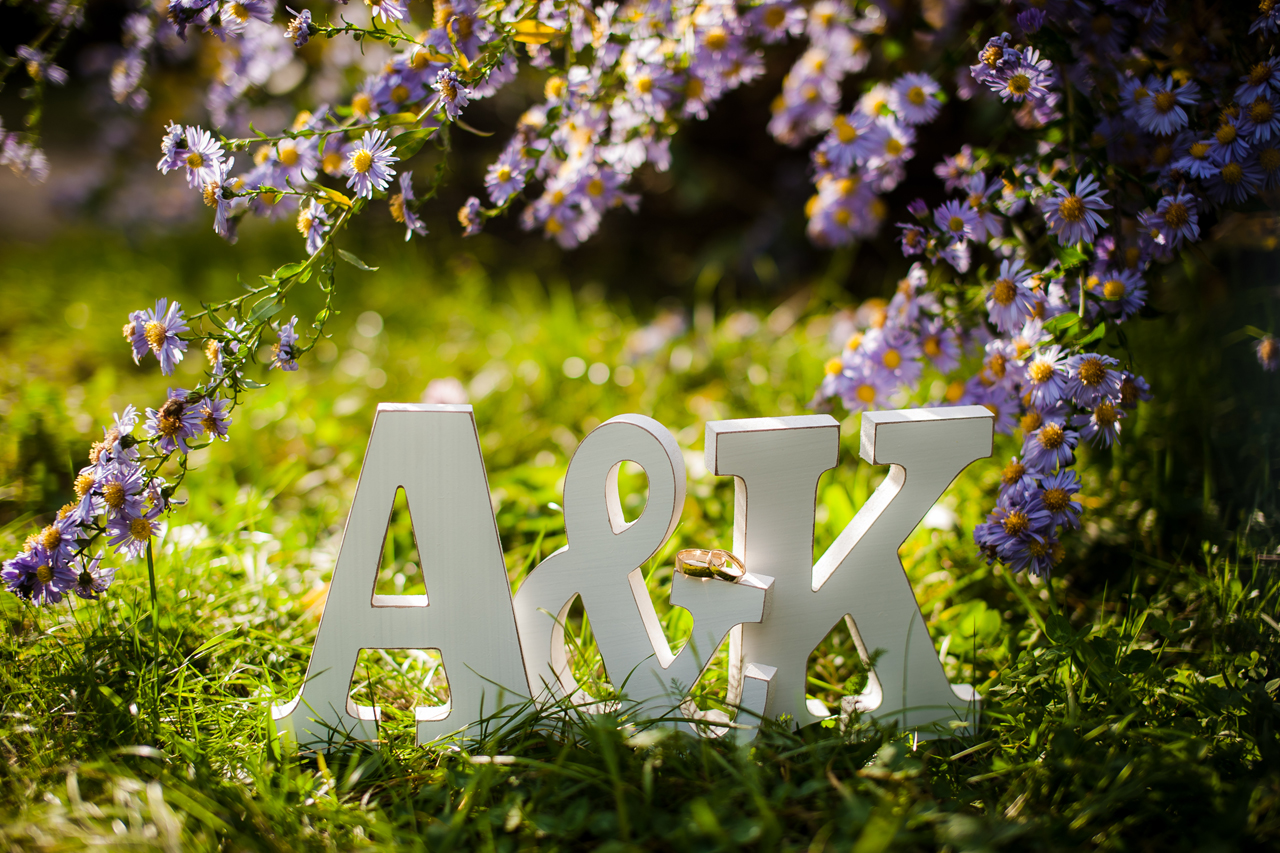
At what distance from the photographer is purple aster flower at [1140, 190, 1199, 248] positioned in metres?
1.07


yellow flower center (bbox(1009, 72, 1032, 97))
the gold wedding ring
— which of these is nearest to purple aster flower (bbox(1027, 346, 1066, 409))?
yellow flower center (bbox(1009, 72, 1032, 97))

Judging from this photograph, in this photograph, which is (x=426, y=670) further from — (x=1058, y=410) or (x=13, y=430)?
(x=13, y=430)

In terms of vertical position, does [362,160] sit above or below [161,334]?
above

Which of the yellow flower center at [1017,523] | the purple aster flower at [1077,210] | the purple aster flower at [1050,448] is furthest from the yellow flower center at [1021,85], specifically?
the yellow flower center at [1017,523]

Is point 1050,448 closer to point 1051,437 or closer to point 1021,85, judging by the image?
point 1051,437

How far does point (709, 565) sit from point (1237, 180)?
2.94 ft

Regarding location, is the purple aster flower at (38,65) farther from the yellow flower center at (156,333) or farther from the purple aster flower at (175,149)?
the yellow flower center at (156,333)

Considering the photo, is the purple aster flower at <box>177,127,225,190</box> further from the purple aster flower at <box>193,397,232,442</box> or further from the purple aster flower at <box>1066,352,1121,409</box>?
the purple aster flower at <box>1066,352,1121,409</box>

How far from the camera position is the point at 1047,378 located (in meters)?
1.06

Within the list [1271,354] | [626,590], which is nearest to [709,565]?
[626,590]

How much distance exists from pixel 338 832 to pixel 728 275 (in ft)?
8.33

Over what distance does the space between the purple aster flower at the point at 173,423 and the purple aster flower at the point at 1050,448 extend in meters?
1.09

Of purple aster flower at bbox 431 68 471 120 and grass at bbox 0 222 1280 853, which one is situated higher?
purple aster flower at bbox 431 68 471 120

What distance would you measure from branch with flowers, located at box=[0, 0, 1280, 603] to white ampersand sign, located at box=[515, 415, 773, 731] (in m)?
0.37
